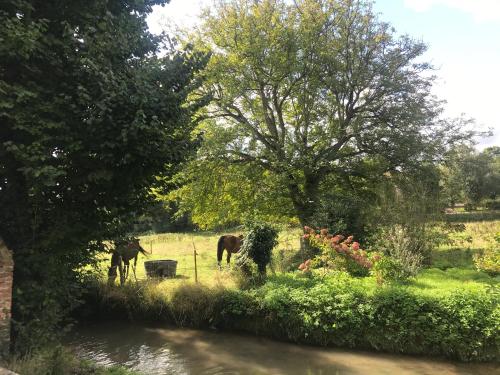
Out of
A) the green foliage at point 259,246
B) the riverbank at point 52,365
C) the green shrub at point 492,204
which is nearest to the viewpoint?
the riverbank at point 52,365

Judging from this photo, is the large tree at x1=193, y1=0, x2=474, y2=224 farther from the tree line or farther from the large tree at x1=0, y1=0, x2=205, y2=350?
the large tree at x1=0, y1=0, x2=205, y2=350

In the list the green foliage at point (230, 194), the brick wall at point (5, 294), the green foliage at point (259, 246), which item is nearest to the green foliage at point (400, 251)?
the green foliage at point (259, 246)

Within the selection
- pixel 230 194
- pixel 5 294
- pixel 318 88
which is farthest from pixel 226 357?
pixel 318 88

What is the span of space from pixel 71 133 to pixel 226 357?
629 cm

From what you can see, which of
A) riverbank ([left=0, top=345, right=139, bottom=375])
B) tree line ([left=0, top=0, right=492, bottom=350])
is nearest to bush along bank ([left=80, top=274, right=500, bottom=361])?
tree line ([left=0, top=0, right=492, bottom=350])

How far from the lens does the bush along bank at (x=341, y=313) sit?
8367mm

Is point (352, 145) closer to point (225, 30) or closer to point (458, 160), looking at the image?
point (458, 160)

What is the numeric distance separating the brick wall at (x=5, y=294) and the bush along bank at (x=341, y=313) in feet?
18.4

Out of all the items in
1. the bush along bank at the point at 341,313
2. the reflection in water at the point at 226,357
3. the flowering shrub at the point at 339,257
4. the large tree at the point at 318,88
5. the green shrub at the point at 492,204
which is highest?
the large tree at the point at 318,88

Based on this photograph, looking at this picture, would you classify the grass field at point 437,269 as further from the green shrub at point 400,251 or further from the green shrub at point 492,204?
the green shrub at point 492,204

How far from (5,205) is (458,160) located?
59.8 feet

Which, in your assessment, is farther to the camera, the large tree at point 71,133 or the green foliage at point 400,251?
the green foliage at point 400,251

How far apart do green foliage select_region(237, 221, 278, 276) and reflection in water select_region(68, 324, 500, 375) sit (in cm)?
240

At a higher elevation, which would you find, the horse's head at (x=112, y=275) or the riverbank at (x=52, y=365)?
the horse's head at (x=112, y=275)
